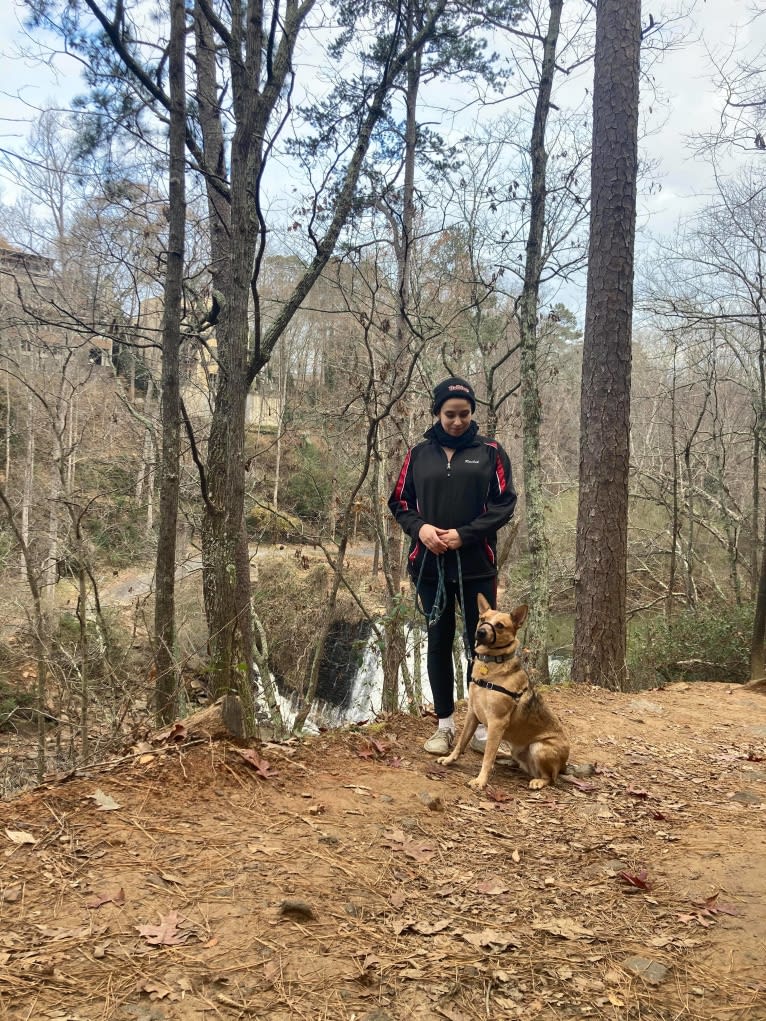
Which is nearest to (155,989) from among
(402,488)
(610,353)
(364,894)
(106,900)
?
(106,900)

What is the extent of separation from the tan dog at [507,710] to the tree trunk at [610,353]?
3052 mm

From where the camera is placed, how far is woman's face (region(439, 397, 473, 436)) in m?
3.88

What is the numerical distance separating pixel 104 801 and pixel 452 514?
232 cm

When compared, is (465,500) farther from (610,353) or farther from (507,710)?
(610,353)

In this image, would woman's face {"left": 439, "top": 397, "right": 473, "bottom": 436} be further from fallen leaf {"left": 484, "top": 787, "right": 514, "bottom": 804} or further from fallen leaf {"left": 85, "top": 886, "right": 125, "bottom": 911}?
fallen leaf {"left": 85, "top": 886, "right": 125, "bottom": 911}

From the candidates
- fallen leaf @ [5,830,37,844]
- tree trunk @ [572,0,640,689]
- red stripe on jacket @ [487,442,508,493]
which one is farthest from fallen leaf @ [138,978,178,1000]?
tree trunk @ [572,0,640,689]

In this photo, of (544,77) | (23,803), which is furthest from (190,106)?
(23,803)

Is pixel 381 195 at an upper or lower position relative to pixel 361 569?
upper

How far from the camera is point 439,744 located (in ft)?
13.3

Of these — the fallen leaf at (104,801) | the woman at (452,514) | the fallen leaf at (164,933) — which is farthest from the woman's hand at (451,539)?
the fallen leaf at (164,933)

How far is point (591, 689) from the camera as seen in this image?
629 cm

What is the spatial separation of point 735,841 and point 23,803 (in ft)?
10.7

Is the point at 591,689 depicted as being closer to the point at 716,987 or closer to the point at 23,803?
the point at 716,987

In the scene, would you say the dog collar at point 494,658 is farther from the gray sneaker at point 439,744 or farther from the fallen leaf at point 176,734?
the fallen leaf at point 176,734
